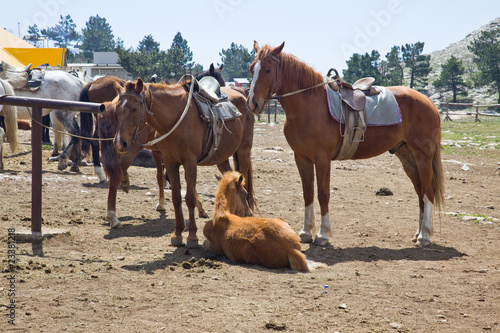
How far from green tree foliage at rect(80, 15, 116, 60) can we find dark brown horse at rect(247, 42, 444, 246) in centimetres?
9235

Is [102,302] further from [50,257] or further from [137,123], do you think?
[137,123]

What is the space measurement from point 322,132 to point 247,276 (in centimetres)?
241

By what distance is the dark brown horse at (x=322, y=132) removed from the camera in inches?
259

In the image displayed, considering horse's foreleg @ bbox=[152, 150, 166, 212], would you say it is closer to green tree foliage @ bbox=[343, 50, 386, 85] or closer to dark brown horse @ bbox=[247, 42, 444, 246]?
dark brown horse @ bbox=[247, 42, 444, 246]

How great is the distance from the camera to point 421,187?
7.41 m

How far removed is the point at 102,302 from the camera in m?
4.26

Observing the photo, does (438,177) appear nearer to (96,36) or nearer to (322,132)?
(322,132)

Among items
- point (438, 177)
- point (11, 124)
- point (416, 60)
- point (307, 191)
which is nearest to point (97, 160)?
point (11, 124)

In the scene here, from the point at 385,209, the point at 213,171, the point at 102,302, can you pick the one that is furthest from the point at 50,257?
the point at 213,171

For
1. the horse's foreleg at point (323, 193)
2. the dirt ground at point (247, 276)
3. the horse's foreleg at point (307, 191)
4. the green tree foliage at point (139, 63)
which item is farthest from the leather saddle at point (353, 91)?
the green tree foliage at point (139, 63)

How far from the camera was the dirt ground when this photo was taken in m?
4.00

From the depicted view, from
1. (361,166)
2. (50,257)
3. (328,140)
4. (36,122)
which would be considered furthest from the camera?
(361,166)

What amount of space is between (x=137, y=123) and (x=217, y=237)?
5.31ft

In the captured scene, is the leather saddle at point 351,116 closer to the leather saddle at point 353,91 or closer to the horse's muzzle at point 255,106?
the leather saddle at point 353,91
